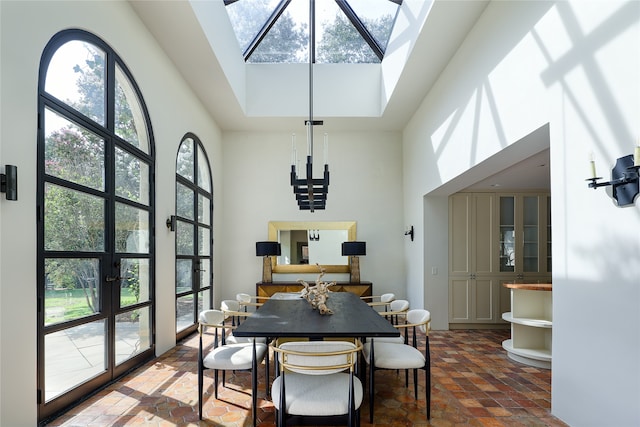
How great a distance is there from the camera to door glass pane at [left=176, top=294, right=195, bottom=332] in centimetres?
575

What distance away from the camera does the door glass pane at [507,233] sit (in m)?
6.80

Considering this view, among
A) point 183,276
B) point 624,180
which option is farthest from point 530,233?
point 183,276

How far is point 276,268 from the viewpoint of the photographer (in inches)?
317

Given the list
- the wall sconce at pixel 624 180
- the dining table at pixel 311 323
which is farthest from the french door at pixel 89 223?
→ the wall sconce at pixel 624 180

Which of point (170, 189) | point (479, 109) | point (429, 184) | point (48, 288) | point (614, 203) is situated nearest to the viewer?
point (614, 203)

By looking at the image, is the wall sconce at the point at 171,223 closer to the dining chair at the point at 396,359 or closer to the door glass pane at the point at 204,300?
the door glass pane at the point at 204,300

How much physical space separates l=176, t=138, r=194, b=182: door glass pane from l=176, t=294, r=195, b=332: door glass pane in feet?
6.04

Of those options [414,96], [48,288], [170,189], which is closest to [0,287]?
[48,288]

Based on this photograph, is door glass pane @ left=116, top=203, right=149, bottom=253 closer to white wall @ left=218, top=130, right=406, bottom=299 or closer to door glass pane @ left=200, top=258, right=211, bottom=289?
door glass pane @ left=200, top=258, right=211, bottom=289

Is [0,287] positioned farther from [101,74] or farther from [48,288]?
[101,74]

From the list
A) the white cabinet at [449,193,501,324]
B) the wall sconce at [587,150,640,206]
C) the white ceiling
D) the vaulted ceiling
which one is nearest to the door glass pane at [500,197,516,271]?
the white cabinet at [449,193,501,324]

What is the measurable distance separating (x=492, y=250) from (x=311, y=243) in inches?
133

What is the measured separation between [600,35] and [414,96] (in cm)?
408

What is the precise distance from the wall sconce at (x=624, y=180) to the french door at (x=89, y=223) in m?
3.77
